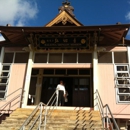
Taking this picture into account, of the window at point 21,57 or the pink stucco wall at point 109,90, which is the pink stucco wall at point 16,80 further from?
the pink stucco wall at point 109,90

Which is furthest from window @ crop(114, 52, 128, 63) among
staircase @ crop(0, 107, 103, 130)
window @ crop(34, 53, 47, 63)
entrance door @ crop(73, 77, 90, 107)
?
window @ crop(34, 53, 47, 63)

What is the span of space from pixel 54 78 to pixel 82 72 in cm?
171

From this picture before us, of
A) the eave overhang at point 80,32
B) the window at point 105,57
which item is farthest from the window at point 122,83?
the eave overhang at point 80,32

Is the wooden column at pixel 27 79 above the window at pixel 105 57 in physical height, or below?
below

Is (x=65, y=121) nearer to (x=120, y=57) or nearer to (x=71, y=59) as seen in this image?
(x=71, y=59)

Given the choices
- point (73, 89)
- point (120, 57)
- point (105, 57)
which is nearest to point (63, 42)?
point (105, 57)

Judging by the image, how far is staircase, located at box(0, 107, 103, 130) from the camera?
611cm

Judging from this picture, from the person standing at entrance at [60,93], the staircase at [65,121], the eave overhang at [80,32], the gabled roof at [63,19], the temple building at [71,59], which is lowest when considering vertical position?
the staircase at [65,121]

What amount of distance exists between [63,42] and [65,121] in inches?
172

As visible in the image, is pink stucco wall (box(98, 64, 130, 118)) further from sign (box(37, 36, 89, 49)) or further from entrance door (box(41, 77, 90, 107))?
entrance door (box(41, 77, 90, 107))

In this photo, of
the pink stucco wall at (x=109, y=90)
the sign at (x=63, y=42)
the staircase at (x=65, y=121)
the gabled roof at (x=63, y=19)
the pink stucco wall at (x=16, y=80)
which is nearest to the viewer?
the staircase at (x=65, y=121)

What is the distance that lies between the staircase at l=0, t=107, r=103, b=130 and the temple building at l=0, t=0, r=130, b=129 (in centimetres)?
150

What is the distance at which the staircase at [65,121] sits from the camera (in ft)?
20.0

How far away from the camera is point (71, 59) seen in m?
9.57
